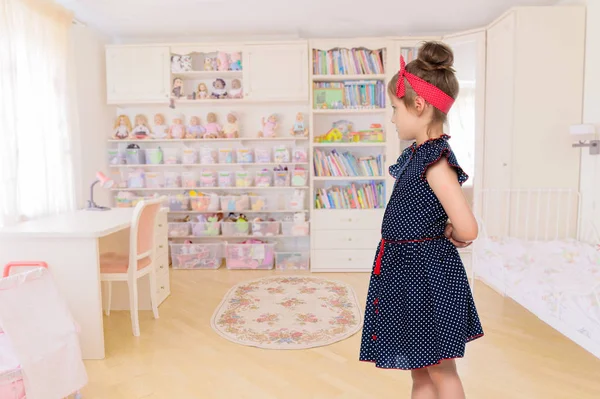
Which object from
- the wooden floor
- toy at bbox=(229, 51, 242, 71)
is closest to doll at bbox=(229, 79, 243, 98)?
toy at bbox=(229, 51, 242, 71)

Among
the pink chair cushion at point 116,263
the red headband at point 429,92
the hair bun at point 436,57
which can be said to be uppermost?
the hair bun at point 436,57

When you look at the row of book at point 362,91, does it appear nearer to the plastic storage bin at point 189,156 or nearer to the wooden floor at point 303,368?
the plastic storage bin at point 189,156

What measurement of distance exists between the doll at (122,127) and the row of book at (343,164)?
2.01m

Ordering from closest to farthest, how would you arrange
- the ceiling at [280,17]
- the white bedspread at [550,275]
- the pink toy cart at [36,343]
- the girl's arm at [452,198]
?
the girl's arm at [452,198] < the pink toy cart at [36,343] < the white bedspread at [550,275] < the ceiling at [280,17]

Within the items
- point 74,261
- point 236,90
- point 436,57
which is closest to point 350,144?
point 236,90

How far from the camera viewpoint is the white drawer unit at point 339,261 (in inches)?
173

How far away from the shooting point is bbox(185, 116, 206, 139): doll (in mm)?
4652

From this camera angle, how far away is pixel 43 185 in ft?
10.7

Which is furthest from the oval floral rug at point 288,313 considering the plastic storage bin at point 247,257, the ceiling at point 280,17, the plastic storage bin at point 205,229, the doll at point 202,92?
the ceiling at point 280,17

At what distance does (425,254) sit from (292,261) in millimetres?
3317

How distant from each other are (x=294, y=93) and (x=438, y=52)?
3256 millimetres

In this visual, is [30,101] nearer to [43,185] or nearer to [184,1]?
[43,185]

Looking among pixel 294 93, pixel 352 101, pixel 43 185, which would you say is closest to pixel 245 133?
pixel 294 93

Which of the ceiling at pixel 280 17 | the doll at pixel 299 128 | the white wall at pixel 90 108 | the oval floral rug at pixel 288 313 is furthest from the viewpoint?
the doll at pixel 299 128
